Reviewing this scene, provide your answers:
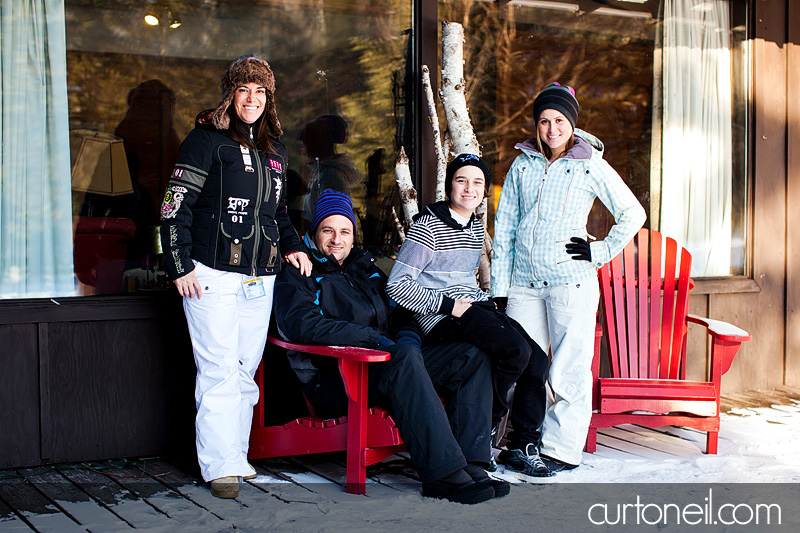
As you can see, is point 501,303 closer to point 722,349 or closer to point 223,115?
point 722,349

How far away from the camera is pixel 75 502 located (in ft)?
9.68

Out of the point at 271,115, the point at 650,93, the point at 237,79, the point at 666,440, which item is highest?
the point at 650,93

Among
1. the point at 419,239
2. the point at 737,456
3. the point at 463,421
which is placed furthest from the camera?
the point at 737,456

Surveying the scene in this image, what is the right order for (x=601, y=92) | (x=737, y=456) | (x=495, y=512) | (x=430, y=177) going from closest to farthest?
(x=495, y=512) → (x=737, y=456) → (x=430, y=177) → (x=601, y=92)

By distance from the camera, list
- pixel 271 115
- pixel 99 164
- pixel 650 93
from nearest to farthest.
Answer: pixel 271 115, pixel 99 164, pixel 650 93

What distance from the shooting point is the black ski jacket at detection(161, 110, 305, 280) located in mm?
2980

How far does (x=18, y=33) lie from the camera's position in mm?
3523

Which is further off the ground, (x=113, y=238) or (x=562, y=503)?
(x=113, y=238)

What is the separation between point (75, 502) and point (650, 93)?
4005 millimetres

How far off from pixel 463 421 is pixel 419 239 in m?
0.77

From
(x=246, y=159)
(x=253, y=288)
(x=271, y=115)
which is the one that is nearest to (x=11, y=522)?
(x=253, y=288)

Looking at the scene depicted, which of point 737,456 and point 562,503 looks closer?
A: point 562,503

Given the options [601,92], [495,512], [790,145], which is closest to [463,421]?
[495,512]

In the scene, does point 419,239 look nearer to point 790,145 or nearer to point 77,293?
point 77,293
